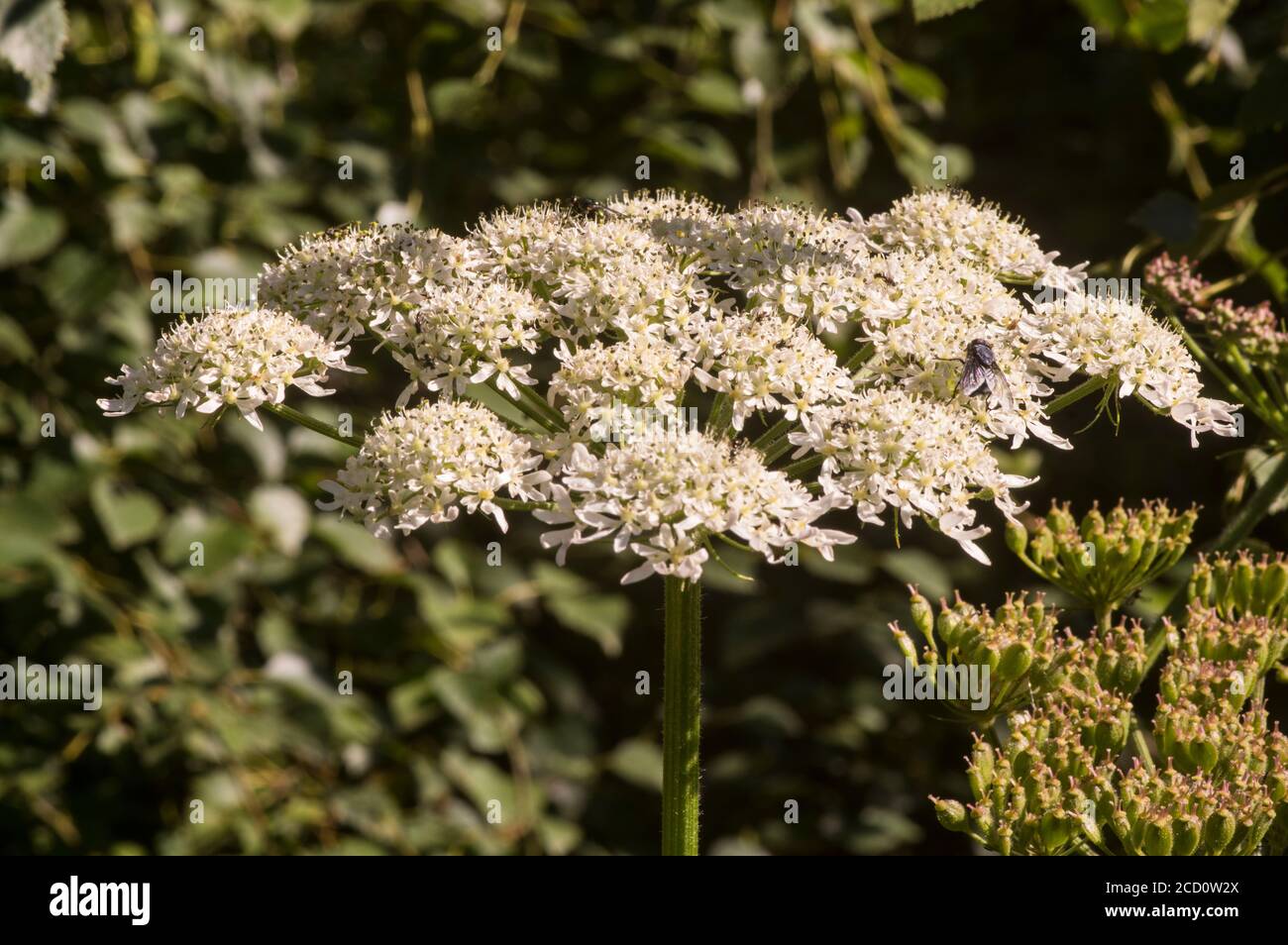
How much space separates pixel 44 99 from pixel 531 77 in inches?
53.9

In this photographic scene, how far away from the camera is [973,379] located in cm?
157

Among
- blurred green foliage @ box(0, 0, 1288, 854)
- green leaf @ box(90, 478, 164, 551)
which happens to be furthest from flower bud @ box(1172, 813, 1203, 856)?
green leaf @ box(90, 478, 164, 551)

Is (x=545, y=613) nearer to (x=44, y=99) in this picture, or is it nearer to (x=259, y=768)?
(x=259, y=768)

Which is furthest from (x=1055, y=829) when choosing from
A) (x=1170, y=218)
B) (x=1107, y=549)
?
(x=1170, y=218)

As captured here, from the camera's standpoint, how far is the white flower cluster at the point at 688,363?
1452 millimetres

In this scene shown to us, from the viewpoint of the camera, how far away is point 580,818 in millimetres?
3320

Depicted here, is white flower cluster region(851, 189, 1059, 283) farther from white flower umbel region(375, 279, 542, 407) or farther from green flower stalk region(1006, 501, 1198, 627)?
A: white flower umbel region(375, 279, 542, 407)

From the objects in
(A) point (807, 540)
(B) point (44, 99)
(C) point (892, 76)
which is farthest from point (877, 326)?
(C) point (892, 76)

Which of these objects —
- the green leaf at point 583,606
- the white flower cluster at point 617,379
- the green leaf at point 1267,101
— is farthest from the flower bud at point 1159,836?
the green leaf at point 583,606

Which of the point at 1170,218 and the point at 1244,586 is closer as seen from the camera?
the point at 1244,586

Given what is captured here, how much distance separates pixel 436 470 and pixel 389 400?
1.99 metres

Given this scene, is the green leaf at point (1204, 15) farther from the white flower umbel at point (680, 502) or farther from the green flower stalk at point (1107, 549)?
the white flower umbel at point (680, 502)

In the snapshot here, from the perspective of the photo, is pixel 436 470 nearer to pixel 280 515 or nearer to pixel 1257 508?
pixel 1257 508

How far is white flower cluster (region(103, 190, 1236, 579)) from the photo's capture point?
4.76ft
